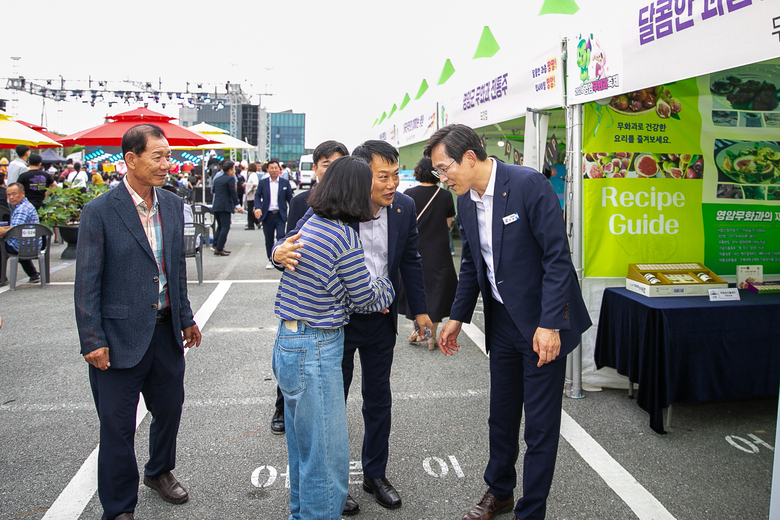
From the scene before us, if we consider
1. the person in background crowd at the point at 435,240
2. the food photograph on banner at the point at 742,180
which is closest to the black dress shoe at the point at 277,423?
the person in background crowd at the point at 435,240

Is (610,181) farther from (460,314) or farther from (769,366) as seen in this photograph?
(460,314)

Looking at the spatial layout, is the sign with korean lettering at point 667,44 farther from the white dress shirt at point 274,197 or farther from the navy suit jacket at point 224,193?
the navy suit jacket at point 224,193

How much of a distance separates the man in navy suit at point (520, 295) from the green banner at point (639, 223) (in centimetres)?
182

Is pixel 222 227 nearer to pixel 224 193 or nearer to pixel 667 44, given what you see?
pixel 224 193

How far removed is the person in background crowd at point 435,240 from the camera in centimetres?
567

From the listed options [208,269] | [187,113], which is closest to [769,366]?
[208,269]

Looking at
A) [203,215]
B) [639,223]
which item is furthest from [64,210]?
[639,223]

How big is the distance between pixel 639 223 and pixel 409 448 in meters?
2.50

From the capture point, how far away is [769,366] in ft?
13.1

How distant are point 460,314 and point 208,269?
27.4 ft

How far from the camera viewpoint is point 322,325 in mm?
2332

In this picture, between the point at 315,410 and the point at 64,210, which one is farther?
the point at 64,210

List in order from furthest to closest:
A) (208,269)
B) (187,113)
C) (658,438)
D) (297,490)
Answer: (187,113) < (208,269) < (658,438) < (297,490)

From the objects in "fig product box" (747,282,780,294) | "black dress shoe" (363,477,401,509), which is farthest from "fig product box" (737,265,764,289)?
"black dress shoe" (363,477,401,509)
